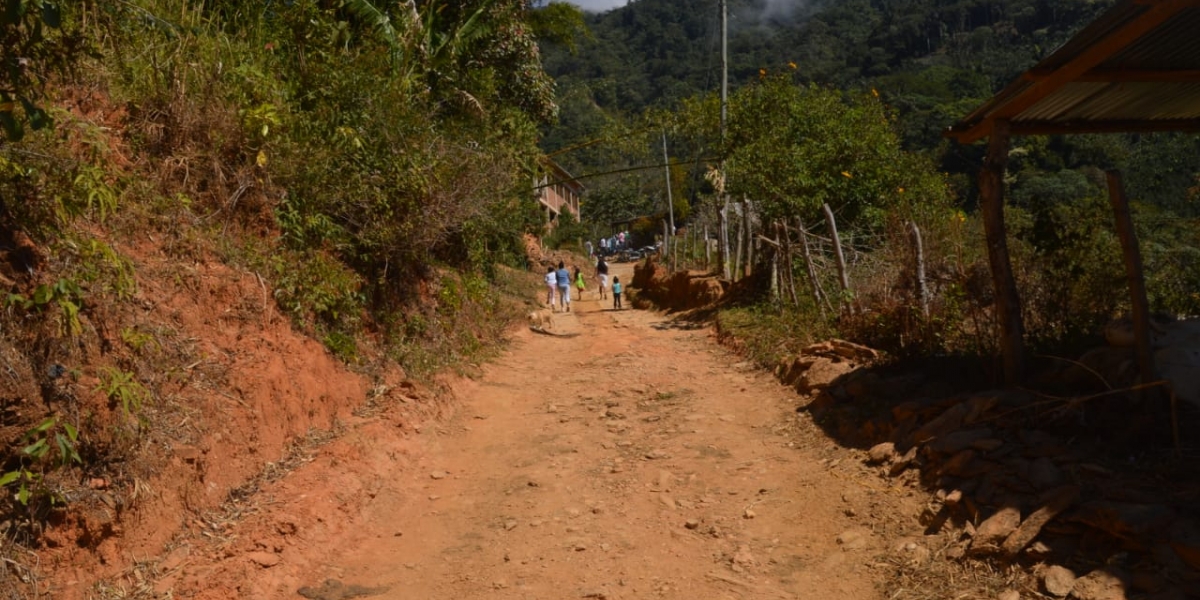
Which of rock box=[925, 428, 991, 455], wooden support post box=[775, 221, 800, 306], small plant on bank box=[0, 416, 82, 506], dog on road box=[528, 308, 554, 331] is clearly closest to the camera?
small plant on bank box=[0, 416, 82, 506]

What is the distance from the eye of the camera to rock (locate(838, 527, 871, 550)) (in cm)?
580

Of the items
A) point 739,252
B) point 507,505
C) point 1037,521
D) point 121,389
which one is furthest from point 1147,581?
point 739,252

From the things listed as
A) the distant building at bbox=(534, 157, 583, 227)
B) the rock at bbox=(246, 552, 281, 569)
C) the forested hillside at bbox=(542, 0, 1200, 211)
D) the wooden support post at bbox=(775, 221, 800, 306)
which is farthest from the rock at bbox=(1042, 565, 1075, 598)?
the distant building at bbox=(534, 157, 583, 227)

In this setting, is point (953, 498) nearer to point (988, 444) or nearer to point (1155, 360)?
point (988, 444)

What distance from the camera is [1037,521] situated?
489 cm

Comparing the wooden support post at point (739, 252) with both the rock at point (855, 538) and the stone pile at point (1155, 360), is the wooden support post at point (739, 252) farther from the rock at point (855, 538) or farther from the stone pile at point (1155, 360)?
the rock at point (855, 538)

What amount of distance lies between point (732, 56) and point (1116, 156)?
208ft

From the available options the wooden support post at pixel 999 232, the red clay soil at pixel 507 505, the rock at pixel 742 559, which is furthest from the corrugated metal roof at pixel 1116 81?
the rock at pixel 742 559

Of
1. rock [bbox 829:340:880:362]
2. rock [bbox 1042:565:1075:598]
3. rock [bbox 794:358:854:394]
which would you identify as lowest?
rock [bbox 1042:565:1075:598]

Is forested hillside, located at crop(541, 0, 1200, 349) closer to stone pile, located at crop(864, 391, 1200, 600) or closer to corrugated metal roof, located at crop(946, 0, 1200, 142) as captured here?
corrugated metal roof, located at crop(946, 0, 1200, 142)

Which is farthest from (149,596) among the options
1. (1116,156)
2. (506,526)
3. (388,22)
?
(1116,156)

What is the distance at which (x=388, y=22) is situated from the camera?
13.2 m

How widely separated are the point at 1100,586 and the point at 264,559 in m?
4.80

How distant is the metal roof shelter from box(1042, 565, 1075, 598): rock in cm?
184
